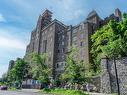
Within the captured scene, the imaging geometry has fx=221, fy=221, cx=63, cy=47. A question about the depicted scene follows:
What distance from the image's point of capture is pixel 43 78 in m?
53.3

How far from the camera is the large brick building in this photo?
67812mm

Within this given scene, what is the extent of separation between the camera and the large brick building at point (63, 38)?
67.8 m

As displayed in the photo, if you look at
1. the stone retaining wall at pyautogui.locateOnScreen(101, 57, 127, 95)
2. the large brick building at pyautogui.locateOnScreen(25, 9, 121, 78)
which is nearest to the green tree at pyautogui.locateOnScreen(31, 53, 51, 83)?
the large brick building at pyautogui.locateOnScreen(25, 9, 121, 78)

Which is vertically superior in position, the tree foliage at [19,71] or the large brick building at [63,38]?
the large brick building at [63,38]

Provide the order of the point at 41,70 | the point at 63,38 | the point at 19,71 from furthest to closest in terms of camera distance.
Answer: the point at 63,38
the point at 19,71
the point at 41,70

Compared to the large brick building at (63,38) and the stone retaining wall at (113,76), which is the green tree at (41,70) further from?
the stone retaining wall at (113,76)

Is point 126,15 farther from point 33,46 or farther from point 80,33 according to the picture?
point 33,46

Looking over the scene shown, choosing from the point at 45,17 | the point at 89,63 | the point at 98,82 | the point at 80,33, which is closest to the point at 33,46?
the point at 45,17

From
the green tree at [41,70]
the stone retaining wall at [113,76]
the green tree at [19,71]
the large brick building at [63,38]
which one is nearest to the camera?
the stone retaining wall at [113,76]

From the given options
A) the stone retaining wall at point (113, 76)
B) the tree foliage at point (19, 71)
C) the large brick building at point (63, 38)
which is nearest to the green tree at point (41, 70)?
the large brick building at point (63, 38)

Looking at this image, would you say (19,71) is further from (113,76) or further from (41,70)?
(113,76)

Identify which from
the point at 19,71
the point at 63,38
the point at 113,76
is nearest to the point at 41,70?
the point at 19,71

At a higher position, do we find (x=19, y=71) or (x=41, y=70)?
(x=19, y=71)

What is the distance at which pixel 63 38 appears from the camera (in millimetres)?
77250
